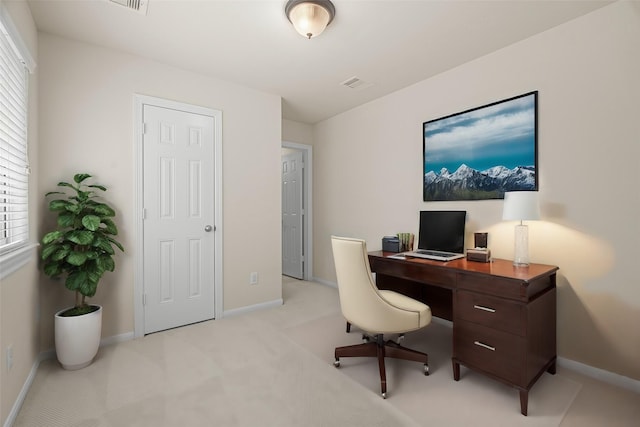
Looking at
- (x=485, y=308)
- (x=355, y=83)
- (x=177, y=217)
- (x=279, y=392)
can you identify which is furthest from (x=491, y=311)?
(x=177, y=217)

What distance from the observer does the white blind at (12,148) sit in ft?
5.43

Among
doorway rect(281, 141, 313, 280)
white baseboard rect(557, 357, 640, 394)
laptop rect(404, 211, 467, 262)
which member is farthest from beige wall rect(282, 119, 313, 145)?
white baseboard rect(557, 357, 640, 394)

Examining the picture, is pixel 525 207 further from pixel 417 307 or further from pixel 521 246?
pixel 417 307

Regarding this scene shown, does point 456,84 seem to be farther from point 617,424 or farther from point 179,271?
point 179,271

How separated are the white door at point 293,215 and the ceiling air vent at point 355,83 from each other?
1.74 m

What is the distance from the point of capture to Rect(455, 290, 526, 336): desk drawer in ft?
5.85

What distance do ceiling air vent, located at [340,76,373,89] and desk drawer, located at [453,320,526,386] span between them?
2.50 meters

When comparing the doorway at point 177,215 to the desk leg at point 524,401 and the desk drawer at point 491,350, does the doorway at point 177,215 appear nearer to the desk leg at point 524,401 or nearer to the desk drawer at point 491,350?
the desk drawer at point 491,350

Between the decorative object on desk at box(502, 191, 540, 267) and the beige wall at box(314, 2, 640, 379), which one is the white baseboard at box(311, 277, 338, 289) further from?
the decorative object on desk at box(502, 191, 540, 267)

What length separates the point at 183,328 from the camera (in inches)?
117

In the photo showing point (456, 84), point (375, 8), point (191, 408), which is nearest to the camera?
point (191, 408)

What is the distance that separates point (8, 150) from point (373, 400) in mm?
2613

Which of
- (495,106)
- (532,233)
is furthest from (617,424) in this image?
(495,106)

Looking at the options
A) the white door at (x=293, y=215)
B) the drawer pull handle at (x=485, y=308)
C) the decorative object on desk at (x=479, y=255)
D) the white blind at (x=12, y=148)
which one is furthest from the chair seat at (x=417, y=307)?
the white door at (x=293, y=215)
